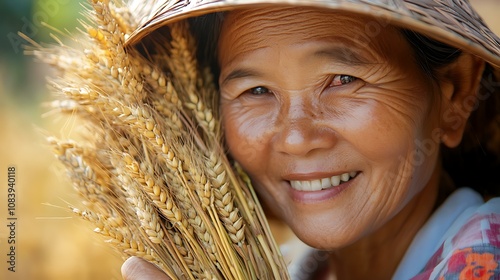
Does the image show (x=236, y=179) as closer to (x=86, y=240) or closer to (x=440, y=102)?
(x=440, y=102)

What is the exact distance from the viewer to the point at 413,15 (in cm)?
128

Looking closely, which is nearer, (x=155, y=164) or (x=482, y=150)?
(x=155, y=164)

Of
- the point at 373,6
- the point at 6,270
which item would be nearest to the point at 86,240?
the point at 6,270

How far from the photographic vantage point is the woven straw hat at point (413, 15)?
1.25 meters

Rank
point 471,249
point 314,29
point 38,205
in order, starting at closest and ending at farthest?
point 471,249, point 314,29, point 38,205

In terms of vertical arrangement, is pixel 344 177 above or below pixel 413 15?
below

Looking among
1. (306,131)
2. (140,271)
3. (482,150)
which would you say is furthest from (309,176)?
(482,150)

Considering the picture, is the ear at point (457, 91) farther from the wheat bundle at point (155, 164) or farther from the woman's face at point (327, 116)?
the wheat bundle at point (155, 164)

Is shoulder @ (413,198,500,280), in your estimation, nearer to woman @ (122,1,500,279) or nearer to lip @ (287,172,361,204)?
woman @ (122,1,500,279)

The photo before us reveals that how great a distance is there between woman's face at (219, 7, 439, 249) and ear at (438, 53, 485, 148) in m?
0.06

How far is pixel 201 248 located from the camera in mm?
1567

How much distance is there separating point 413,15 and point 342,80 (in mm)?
368

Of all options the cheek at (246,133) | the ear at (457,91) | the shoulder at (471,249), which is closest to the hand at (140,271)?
the cheek at (246,133)

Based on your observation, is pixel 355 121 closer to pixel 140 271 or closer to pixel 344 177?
pixel 344 177
